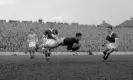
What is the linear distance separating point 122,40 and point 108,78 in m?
45.1

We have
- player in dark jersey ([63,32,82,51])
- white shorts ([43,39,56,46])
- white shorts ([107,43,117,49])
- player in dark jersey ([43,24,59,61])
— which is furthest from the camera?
white shorts ([107,43,117,49])

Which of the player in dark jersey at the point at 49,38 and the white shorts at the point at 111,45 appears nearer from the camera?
the player in dark jersey at the point at 49,38

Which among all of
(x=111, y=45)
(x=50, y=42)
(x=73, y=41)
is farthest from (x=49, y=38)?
(x=111, y=45)

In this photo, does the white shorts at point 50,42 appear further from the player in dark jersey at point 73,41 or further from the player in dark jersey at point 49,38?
the player in dark jersey at point 73,41

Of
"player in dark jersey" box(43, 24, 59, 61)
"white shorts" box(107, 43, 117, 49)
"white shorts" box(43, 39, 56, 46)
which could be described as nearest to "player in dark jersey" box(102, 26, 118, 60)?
"white shorts" box(107, 43, 117, 49)

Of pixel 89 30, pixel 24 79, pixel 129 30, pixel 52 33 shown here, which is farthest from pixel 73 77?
pixel 129 30

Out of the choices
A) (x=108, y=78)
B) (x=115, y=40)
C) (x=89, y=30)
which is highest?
(x=89, y=30)

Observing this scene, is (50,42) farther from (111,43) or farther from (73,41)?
(111,43)

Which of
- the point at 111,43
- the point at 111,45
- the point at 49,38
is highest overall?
the point at 49,38

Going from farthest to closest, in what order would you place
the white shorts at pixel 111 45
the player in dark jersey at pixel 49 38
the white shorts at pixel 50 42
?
the white shorts at pixel 111 45, the player in dark jersey at pixel 49 38, the white shorts at pixel 50 42

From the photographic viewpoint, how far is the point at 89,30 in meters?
58.6

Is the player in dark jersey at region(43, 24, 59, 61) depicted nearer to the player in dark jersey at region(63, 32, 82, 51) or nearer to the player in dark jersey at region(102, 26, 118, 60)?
the player in dark jersey at region(63, 32, 82, 51)

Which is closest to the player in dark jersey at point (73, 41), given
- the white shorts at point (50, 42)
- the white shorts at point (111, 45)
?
the white shorts at point (50, 42)

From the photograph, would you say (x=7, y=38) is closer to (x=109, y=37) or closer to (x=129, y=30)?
(x=109, y=37)
